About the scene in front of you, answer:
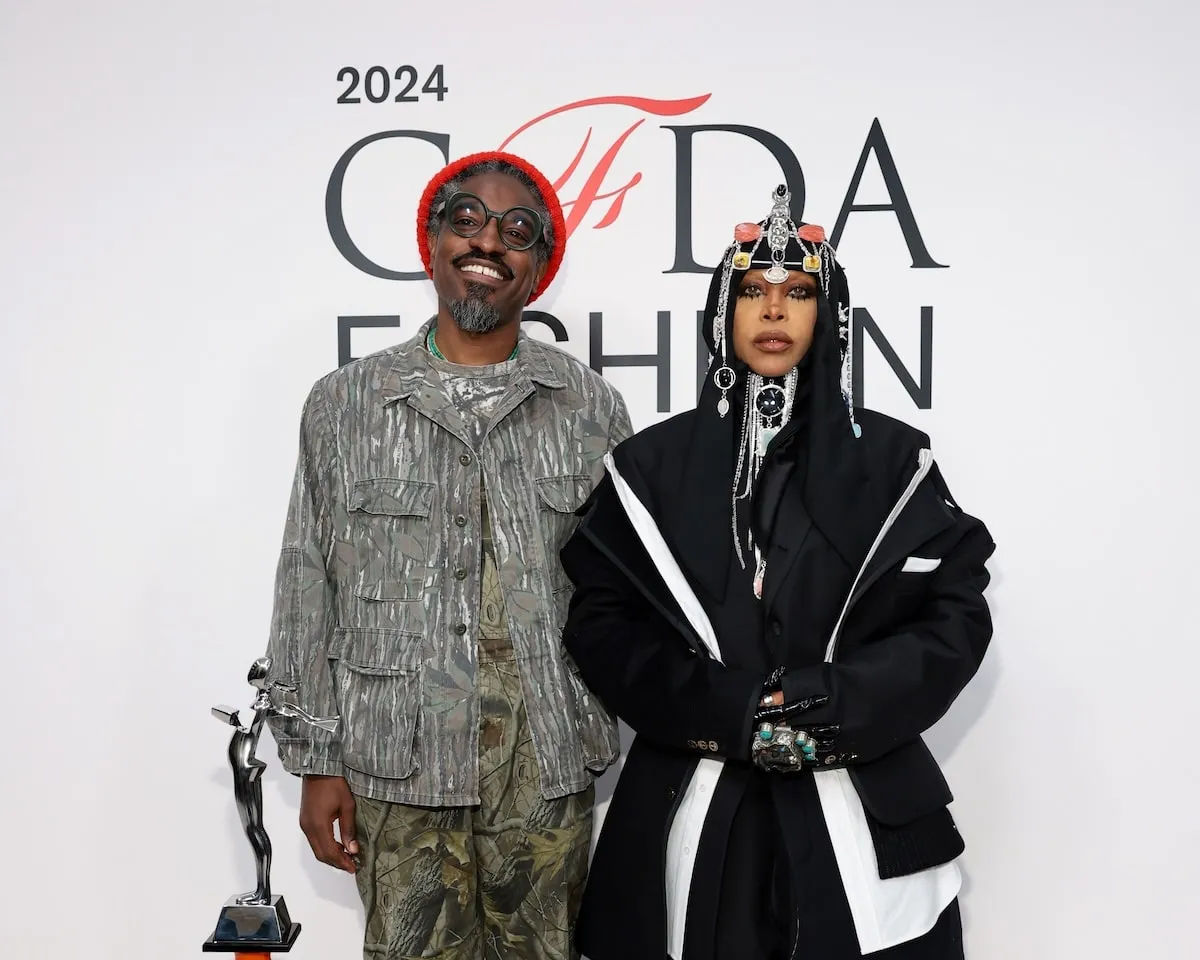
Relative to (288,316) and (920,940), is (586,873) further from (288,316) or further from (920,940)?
(288,316)

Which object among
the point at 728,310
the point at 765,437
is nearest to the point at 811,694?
the point at 765,437

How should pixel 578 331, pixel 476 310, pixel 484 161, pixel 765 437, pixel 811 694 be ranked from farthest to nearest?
1. pixel 578 331
2. pixel 484 161
3. pixel 476 310
4. pixel 765 437
5. pixel 811 694

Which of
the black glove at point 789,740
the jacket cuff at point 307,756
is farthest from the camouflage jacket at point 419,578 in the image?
the black glove at point 789,740

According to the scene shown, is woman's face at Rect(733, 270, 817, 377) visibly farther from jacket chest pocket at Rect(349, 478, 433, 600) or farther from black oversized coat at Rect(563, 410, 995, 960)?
jacket chest pocket at Rect(349, 478, 433, 600)

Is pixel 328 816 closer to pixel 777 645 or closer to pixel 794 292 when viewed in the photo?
pixel 777 645

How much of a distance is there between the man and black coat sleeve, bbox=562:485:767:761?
0.37 feet

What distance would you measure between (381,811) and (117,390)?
4.82ft

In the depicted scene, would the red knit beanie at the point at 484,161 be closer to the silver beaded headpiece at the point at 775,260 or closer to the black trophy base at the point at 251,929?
the silver beaded headpiece at the point at 775,260

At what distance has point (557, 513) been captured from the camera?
2244mm

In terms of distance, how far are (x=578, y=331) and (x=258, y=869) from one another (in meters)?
1.52

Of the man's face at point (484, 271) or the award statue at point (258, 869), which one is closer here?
the award statue at point (258, 869)

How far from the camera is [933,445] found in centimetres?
279

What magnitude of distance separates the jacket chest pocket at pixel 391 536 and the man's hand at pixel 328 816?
38cm

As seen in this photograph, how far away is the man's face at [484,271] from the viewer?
224 centimetres
